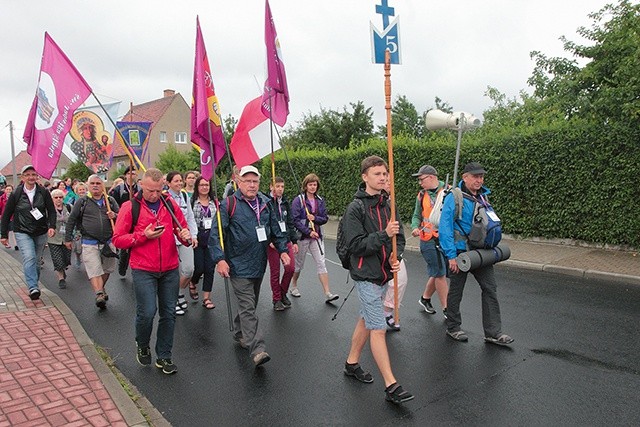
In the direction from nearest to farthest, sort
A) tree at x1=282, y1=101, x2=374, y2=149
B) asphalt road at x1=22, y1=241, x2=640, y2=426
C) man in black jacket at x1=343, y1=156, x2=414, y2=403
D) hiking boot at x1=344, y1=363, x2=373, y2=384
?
asphalt road at x1=22, y1=241, x2=640, y2=426 → man in black jacket at x1=343, y1=156, x2=414, y2=403 → hiking boot at x1=344, y1=363, x2=373, y2=384 → tree at x1=282, y1=101, x2=374, y2=149

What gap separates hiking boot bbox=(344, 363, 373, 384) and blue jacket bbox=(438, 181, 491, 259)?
1.45m

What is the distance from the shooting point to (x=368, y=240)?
12.3 ft

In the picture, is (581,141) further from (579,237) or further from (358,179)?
(358,179)

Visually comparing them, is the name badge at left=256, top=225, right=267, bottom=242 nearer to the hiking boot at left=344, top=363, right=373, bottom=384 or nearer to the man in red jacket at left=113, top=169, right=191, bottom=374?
the man in red jacket at left=113, top=169, right=191, bottom=374

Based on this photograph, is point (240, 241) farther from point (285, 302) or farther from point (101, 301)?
point (101, 301)

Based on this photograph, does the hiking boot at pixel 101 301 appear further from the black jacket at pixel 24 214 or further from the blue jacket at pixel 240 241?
the blue jacket at pixel 240 241

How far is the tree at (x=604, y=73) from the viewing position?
29.2 ft

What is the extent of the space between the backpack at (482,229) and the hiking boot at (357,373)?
1.72m

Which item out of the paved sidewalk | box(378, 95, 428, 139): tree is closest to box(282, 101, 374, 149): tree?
box(378, 95, 428, 139): tree

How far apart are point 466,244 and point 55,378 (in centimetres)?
401

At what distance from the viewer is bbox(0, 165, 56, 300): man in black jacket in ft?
21.4

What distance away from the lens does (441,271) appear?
580 centimetres

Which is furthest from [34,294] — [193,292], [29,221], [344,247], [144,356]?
[344,247]

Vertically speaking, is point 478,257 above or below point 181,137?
below
